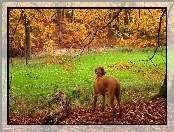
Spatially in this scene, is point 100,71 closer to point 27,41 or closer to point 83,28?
point 83,28

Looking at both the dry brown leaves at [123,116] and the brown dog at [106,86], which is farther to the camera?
the dry brown leaves at [123,116]

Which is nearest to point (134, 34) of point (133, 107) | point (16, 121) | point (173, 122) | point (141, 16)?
point (141, 16)

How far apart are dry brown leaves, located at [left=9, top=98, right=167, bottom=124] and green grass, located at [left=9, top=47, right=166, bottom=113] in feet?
0.37

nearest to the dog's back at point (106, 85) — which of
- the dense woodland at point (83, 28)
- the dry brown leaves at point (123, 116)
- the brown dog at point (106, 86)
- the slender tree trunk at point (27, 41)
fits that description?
the brown dog at point (106, 86)

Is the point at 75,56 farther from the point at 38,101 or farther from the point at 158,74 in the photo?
the point at 158,74

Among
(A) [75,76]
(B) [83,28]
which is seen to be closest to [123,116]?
(A) [75,76]

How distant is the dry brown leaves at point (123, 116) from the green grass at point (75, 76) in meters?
0.11

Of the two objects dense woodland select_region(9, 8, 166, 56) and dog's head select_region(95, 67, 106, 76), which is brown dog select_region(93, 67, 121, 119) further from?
dense woodland select_region(9, 8, 166, 56)

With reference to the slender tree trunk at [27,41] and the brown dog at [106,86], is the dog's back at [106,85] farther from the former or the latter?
the slender tree trunk at [27,41]

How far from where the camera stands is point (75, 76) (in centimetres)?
659

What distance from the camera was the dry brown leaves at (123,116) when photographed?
6613 millimetres

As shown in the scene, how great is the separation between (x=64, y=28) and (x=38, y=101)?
1241mm

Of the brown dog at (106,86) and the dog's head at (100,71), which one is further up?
the dog's head at (100,71)

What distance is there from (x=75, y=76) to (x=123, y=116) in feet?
3.32
